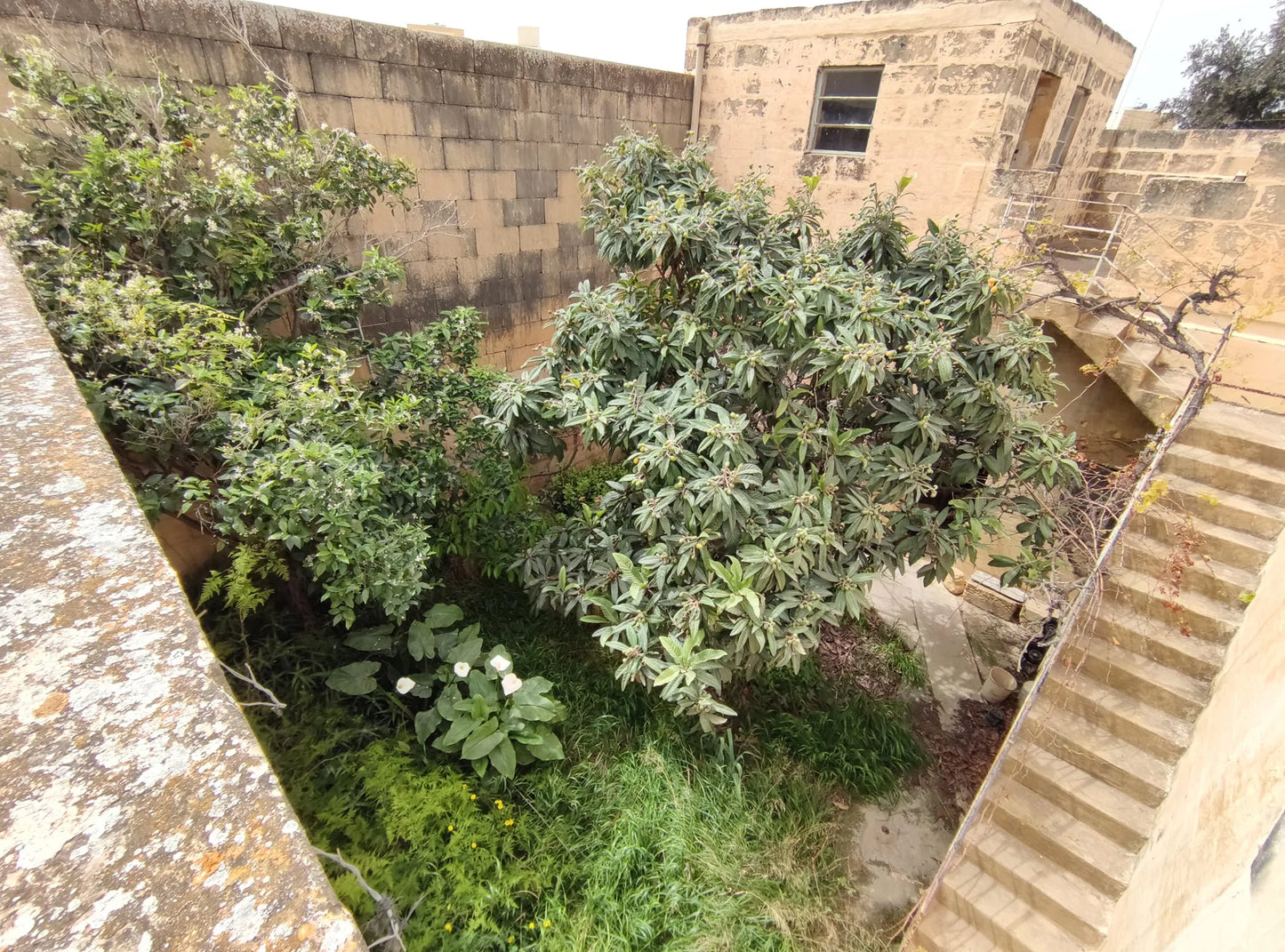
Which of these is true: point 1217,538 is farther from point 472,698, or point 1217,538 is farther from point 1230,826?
point 472,698

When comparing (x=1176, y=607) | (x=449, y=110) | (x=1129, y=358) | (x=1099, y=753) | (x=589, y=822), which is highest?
(x=449, y=110)

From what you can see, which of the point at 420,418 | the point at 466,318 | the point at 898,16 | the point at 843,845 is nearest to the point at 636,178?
the point at 466,318

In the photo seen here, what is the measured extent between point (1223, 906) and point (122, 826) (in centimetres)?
223

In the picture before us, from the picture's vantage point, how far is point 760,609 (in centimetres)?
275

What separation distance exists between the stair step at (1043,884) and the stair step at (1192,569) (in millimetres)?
1646

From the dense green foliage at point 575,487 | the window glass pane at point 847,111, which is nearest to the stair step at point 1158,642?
the dense green foliage at point 575,487

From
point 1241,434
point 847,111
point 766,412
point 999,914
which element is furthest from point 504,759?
point 847,111

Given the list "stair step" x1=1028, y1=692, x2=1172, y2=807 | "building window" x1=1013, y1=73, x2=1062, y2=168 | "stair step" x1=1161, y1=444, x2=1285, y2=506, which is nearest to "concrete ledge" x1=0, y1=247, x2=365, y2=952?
"stair step" x1=1028, y1=692, x2=1172, y2=807

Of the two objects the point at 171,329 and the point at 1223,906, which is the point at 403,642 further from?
the point at 1223,906

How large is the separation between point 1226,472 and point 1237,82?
11.2 meters

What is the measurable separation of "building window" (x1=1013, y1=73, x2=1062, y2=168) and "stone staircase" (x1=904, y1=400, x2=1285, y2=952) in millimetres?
3482

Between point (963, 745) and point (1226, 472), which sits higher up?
point (1226, 472)

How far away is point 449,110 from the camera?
4.07 meters

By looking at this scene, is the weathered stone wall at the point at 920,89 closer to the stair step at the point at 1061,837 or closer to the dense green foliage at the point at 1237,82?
the stair step at the point at 1061,837
